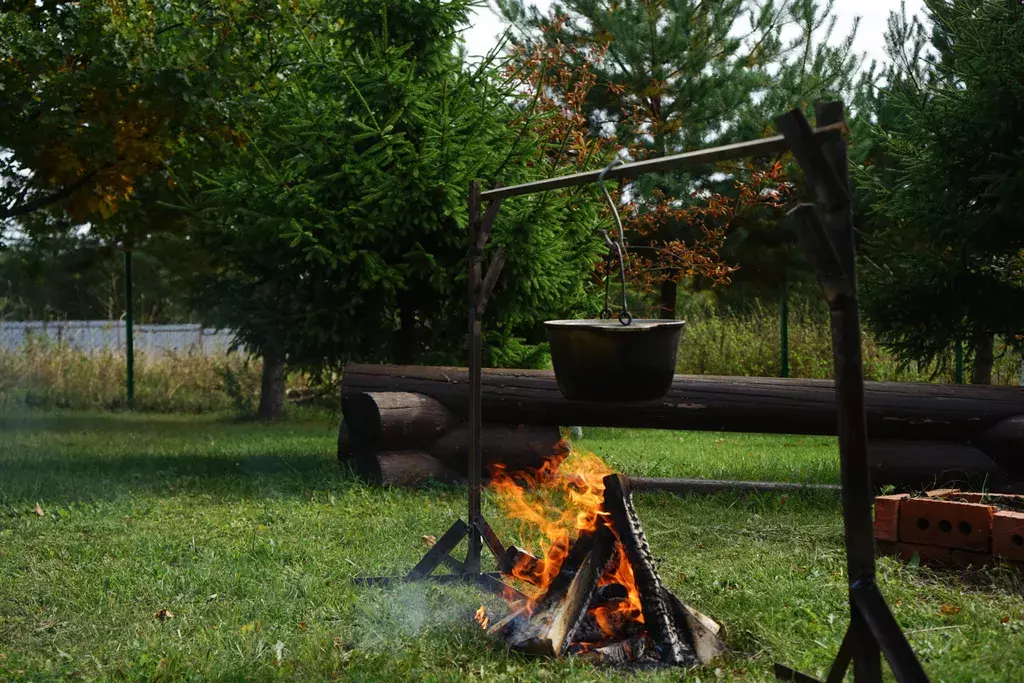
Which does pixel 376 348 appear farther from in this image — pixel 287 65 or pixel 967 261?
pixel 967 261

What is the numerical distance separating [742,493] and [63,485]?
569cm

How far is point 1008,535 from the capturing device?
17.1ft

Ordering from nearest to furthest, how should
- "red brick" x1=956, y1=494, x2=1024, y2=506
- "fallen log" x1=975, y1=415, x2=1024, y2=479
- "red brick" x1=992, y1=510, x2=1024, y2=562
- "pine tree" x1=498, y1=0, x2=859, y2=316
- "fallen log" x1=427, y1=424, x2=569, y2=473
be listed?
"red brick" x1=992, y1=510, x2=1024, y2=562 → "red brick" x1=956, y1=494, x2=1024, y2=506 → "fallen log" x1=975, y1=415, x2=1024, y2=479 → "fallen log" x1=427, y1=424, x2=569, y2=473 → "pine tree" x1=498, y1=0, x2=859, y2=316

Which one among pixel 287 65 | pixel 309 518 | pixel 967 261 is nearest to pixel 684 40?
pixel 287 65

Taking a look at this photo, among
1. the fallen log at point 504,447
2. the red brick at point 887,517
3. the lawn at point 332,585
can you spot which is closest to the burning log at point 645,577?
the lawn at point 332,585

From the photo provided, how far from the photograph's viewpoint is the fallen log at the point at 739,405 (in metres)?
7.50

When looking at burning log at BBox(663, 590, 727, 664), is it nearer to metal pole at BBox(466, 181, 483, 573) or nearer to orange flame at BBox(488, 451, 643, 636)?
orange flame at BBox(488, 451, 643, 636)

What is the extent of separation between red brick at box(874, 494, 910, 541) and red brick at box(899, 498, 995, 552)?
1.1 inches

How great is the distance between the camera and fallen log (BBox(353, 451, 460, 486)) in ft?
26.5

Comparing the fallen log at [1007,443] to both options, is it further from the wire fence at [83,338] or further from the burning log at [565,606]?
the wire fence at [83,338]

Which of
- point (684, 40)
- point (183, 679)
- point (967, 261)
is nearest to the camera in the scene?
point (183, 679)

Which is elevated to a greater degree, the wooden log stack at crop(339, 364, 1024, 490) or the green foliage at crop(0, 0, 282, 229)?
the green foliage at crop(0, 0, 282, 229)

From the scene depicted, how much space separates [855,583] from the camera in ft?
10.3

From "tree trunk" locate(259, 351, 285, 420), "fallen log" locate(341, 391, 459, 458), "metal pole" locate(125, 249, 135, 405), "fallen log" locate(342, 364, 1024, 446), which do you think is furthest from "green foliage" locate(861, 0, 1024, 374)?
"metal pole" locate(125, 249, 135, 405)
